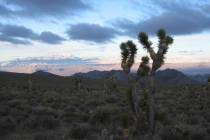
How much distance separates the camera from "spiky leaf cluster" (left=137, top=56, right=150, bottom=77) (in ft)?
52.9

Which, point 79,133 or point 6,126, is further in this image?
point 6,126

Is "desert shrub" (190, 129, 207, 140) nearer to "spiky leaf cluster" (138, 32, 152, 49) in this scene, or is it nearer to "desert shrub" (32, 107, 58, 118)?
"spiky leaf cluster" (138, 32, 152, 49)

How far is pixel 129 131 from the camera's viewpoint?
15867 millimetres

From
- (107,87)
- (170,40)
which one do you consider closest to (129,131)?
(170,40)

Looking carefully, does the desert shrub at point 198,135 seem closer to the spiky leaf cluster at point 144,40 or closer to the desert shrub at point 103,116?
the spiky leaf cluster at point 144,40

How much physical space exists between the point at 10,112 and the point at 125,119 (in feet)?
25.6

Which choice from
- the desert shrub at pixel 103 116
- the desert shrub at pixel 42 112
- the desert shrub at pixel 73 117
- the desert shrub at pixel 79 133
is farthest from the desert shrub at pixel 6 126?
the desert shrub at pixel 103 116

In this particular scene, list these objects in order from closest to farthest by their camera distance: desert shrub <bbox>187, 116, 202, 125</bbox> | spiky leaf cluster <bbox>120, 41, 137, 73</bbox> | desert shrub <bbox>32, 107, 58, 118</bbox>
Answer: spiky leaf cluster <bbox>120, 41, 137, 73</bbox>
desert shrub <bbox>187, 116, 202, 125</bbox>
desert shrub <bbox>32, 107, 58, 118</bbox>

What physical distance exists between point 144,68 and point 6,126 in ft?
20.5

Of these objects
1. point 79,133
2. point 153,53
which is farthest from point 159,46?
point 79,133

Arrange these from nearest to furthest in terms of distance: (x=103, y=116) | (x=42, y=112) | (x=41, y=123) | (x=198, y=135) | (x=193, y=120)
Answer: (x=198, y=135), (x=41, y=123), (x=103, y=116), (x=193, y=120), (x=42, y=112)

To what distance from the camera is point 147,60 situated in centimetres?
1648

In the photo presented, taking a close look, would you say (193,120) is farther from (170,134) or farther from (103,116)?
(170,134)

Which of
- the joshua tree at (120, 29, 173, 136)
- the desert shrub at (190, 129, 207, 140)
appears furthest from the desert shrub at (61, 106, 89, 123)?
the desert shrub at (190, 129, 207, 140)
